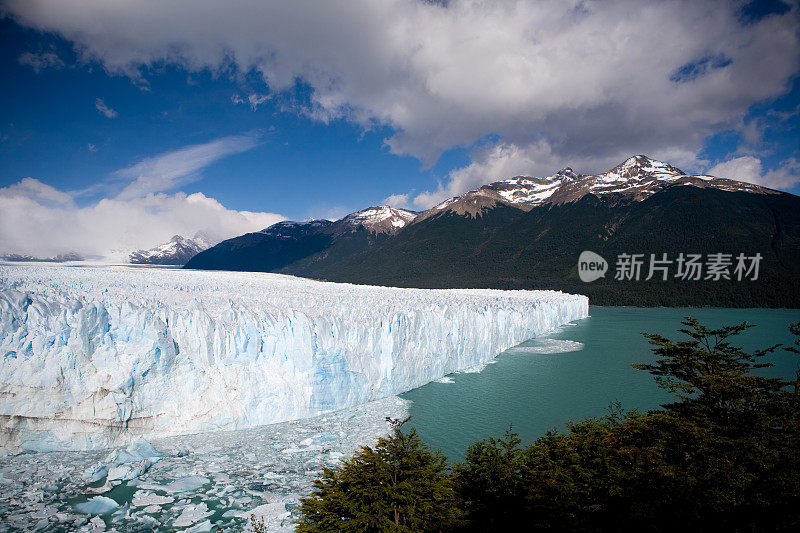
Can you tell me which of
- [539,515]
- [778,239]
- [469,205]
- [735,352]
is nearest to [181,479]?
[539,515]

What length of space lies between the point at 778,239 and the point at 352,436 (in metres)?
89.8

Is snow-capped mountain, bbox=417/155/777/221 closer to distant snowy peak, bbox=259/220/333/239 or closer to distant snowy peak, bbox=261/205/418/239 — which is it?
distant snowy peak, bbox=261/205/418/239

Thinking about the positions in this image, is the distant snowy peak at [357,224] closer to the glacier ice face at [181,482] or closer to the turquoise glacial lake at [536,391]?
the turquoise glacial lake at [536,391]

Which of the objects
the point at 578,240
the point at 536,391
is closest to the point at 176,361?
the point at 536,391

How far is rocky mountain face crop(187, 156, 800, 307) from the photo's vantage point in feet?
209

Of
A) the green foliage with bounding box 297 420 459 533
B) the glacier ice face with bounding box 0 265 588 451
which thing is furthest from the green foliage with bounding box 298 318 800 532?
the glacier ice face with bounding box 0 265 588 451

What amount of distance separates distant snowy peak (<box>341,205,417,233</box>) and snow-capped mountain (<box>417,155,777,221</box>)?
18583mm

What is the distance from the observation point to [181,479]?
780 centimetres

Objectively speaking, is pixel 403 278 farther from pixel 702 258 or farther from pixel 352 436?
pixel 352 436

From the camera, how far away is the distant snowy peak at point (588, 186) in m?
92.9

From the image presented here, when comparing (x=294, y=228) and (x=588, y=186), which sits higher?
(x=588, y=186)

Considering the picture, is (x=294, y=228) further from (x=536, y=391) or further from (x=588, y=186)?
(x=536, y=391)

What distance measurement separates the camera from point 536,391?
1565cm
